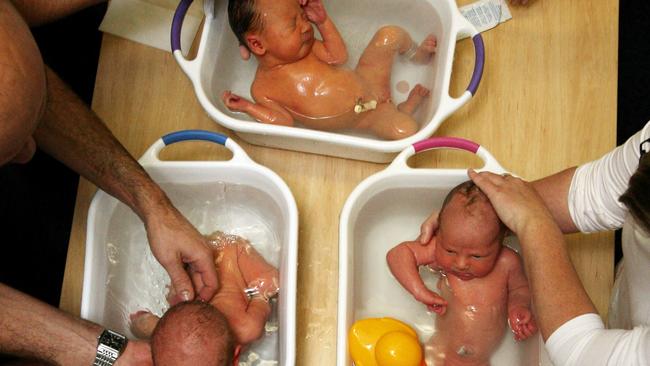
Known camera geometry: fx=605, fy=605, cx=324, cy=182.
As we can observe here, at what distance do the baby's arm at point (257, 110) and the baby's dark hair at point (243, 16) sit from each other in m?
0.15

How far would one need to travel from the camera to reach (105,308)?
45.8 inches

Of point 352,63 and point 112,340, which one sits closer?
point 112,340

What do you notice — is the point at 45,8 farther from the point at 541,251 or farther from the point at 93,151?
the point at 541,251

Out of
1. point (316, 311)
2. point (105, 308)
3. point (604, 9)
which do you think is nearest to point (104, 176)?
point (105, 308)

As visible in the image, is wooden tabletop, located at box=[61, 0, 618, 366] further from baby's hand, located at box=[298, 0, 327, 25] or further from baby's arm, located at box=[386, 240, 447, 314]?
baby's hand, located at box=[298, 0, 327, 25]

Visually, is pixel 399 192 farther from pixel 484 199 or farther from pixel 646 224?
pixel 646 224

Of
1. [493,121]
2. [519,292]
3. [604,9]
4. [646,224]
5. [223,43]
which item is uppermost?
[604,9]

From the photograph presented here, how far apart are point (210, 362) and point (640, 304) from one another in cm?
70

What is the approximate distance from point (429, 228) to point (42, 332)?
735mm

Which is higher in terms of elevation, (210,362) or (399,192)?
(399,192)

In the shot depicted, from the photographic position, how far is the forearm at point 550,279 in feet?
2.92

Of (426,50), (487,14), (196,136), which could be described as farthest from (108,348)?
(487,14)

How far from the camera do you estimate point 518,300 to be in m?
1.22

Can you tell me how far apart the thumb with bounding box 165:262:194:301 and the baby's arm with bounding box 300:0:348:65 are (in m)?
0.62
